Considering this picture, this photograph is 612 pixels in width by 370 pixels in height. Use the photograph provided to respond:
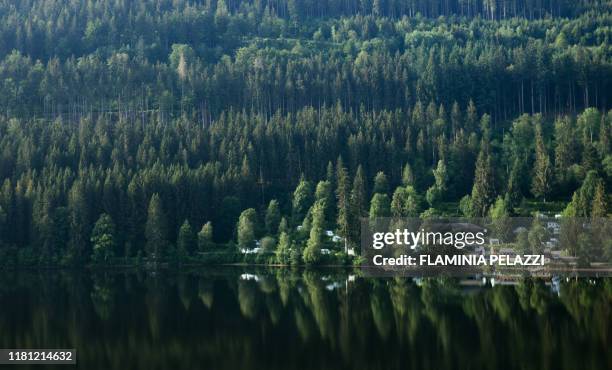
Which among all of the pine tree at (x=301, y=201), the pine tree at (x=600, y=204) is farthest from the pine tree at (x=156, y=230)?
the pine tree at (x=600, y=204)

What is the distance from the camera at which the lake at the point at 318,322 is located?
64125 mm

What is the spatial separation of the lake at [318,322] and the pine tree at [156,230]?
21.7 meters

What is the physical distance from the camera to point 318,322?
256 ft

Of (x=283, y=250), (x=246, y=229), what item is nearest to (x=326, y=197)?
(x=246, y=229)

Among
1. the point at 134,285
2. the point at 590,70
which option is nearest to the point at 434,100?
the point at 590,70

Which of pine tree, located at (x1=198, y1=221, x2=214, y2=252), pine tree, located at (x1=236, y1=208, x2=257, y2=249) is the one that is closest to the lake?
pine tree, located at (x1=236, y1=208, x2=257, y2=249)

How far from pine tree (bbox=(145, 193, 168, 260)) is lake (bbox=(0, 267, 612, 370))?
71.2 ft

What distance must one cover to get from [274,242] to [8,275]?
116ft

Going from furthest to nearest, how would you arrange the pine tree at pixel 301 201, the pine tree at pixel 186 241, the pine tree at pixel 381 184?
1. the pine tree at pixel 381 184
2. the pine tree at pixel 301 201
3. the pine tree at pixel 186 241

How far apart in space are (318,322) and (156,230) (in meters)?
57.6

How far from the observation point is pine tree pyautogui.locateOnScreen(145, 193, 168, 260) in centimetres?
13062

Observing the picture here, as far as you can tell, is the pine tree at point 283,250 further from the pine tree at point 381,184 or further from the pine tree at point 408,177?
the pine tree at point 408,177

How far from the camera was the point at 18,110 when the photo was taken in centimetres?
18138

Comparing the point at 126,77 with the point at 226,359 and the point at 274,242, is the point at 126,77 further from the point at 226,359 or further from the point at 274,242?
the point at 226,359
